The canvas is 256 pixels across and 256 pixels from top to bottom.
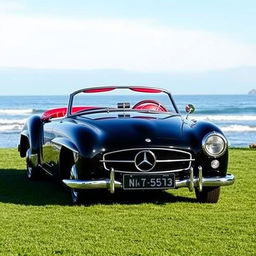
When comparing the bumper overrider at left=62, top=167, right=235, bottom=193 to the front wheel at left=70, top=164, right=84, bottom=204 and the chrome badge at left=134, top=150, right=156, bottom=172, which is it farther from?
the chrome badge at left=134, top=150, right=156, bottom=172

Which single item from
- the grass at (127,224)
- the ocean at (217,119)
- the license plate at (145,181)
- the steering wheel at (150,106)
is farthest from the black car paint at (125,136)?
the ocean at (217,119)

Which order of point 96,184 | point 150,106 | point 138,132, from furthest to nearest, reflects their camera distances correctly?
point 150,106 < point 138,132 < point 96,184

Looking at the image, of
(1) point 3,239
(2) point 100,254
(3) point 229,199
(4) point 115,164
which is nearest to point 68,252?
(2) point 100,254

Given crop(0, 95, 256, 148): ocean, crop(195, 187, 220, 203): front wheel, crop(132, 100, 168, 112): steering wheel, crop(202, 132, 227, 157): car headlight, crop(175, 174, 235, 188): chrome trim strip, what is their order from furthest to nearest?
crop(0, 95, 256, 148): ocean, crop(132, 100, 168, 112): steering wheel, crop(195, 187, 220, 203): front wheel, crop(202, 132, 227, 157): car headlight, crop(175, 174, 235, 188): chrome trim strip

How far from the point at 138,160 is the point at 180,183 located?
19.3 inches

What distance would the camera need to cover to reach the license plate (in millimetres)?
6312

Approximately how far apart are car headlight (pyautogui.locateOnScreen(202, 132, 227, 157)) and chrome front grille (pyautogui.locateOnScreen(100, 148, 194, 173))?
0.31m

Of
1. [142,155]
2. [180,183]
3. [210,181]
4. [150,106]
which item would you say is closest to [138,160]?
[142,155]

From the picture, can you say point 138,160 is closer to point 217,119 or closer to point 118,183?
point 118,183

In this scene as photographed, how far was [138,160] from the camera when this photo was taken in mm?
6391

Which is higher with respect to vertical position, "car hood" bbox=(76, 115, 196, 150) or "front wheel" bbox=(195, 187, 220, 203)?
"car hood" bbox=(76, 115, 196, 150)

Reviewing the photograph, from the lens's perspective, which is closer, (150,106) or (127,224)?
(127,224)

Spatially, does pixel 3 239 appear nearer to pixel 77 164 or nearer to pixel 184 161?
pixel 77 164

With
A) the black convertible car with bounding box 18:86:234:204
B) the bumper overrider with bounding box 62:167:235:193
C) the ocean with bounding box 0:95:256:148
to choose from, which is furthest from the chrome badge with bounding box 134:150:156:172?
Answer: the ocean with bounding box 0:95:256:148
